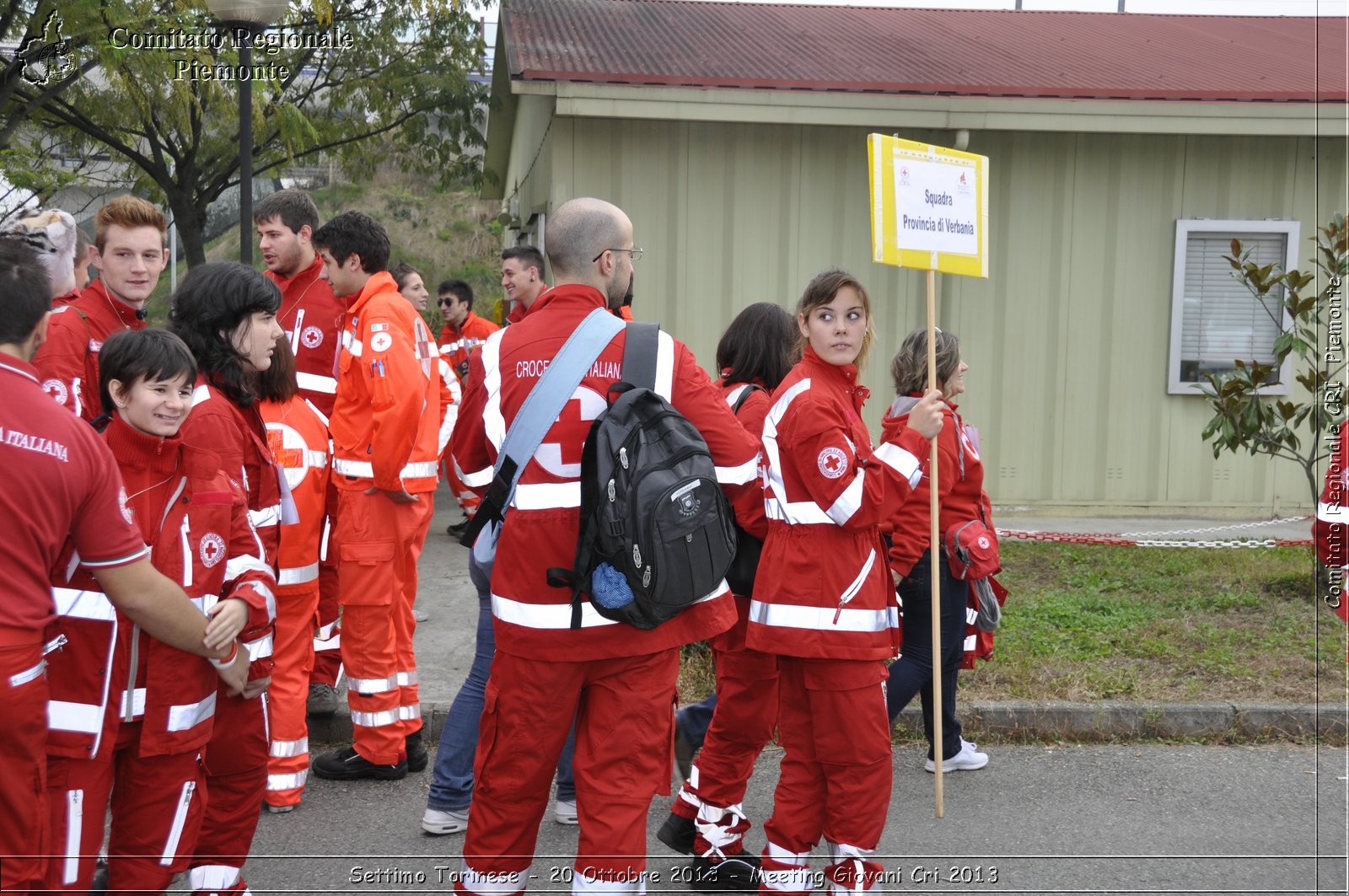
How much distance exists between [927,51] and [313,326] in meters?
A: 8.64

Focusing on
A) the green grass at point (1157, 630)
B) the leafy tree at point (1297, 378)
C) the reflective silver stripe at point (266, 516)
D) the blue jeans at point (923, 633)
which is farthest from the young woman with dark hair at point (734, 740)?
the leafy tree at point (1297, 378)

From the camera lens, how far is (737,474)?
3.47 meters

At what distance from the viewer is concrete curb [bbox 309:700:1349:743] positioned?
5941mm

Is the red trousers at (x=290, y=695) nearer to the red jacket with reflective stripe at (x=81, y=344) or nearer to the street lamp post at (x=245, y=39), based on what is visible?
the red jacket with reflective stripe at (x=81, y=344)

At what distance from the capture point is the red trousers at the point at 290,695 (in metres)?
4.88

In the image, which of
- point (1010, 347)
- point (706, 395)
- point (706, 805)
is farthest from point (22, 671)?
point (1010, 347)

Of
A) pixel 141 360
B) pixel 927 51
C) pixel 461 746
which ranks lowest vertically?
pixel 461 746

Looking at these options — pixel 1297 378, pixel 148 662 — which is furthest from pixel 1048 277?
pixel 148 662

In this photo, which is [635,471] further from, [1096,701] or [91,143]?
[91,143]

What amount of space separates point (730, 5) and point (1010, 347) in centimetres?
636

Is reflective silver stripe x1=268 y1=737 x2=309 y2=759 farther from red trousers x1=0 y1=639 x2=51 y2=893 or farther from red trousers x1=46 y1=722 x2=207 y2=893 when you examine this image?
red trousers x1=0 y1=639 x2=51 y2=893

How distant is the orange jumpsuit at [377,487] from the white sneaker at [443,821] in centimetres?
64

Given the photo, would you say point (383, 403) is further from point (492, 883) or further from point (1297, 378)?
point (1297, 378)

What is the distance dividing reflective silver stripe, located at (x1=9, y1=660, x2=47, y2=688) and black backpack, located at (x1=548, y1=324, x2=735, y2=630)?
3.95 feet
